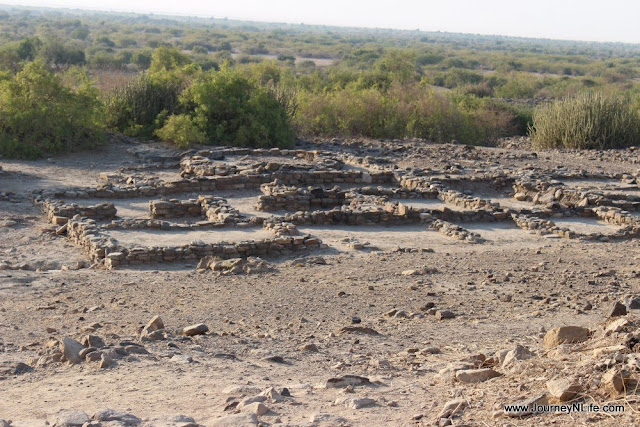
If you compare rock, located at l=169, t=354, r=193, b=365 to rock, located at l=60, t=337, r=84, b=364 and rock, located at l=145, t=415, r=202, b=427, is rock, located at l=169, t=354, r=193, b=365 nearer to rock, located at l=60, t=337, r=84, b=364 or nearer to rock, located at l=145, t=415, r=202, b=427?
rock, located at l=60, t=337, r=84, b=364

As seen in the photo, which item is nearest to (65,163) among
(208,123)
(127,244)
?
(208,123)

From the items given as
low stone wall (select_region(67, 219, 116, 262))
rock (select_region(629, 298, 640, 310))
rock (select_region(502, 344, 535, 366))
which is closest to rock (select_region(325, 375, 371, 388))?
rock (select_region(502, 344, 535, 366))

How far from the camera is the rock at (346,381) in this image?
19.2ft

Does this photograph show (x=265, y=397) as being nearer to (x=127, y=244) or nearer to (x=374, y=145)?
(x=127, y=244)

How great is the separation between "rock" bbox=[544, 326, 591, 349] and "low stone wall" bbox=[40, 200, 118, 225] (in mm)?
8224

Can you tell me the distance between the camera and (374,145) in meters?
21.0

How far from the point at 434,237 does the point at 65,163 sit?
8.72 metres

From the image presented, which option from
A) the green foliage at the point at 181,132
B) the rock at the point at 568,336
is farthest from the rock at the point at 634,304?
the green foliage at the point at 181,132

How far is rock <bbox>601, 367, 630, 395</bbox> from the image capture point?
4.94m

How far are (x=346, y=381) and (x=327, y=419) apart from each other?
79cm

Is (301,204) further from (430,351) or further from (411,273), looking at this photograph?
(430,351)

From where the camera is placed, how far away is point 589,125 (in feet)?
75.6

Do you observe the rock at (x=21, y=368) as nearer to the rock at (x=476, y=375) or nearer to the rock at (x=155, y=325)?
the rock at (x=155, y=325)

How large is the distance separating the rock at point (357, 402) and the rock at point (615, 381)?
145 centimetres
